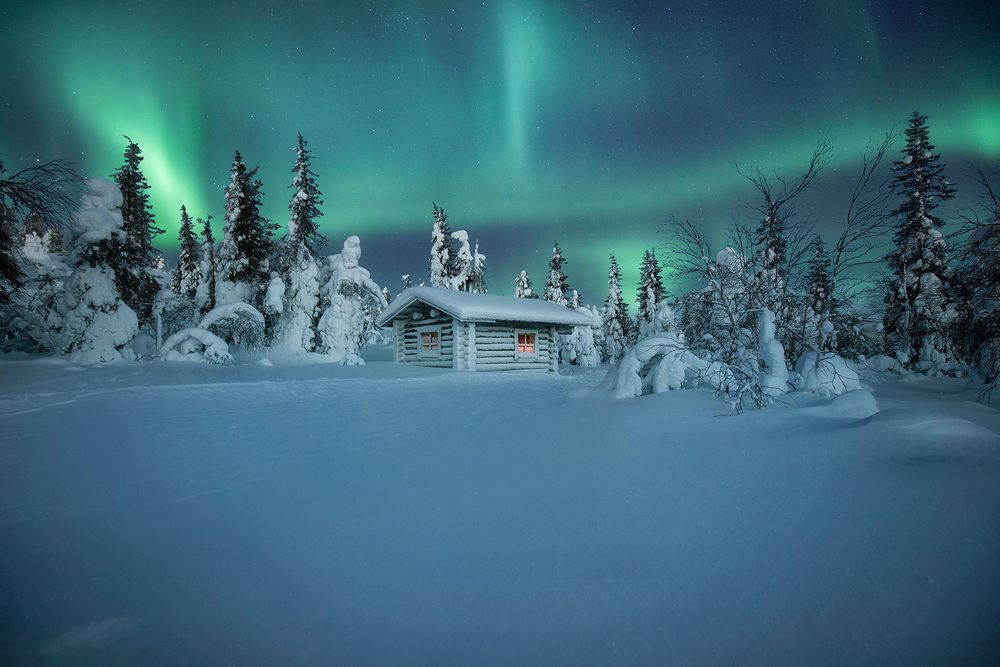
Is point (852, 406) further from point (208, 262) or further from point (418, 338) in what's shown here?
point (208, 262)

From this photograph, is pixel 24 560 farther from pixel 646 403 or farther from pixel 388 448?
pixel 646 403

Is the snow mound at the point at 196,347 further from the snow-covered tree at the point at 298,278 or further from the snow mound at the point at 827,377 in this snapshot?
the snow mound at the point at 827,377

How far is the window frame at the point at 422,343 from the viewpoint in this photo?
20.0 meters

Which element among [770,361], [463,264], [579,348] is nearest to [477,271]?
[463,264]

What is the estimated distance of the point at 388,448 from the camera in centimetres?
546

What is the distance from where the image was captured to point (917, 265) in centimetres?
1781

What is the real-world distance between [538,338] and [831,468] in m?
18.2

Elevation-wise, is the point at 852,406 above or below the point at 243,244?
below

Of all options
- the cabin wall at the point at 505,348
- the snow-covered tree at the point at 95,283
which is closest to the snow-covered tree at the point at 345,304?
the cabin wall at the point at 505,348

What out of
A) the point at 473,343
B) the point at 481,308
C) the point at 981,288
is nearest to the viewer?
the point at 981,288

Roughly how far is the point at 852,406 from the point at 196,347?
72.0 feet

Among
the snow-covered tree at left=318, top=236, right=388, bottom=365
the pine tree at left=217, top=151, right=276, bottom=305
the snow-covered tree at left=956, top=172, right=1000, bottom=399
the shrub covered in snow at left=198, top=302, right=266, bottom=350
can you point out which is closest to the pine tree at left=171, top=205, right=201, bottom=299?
the pine tree at left=217, top=151, right=276, bottom=305

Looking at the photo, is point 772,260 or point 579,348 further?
point 579,348

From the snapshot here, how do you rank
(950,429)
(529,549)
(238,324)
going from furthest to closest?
(238,324) → (950,429) → (529,549)
